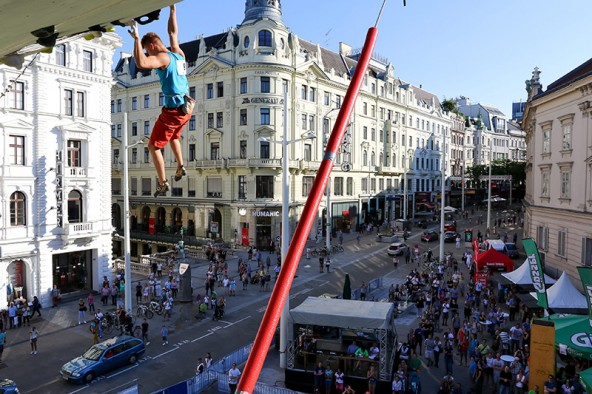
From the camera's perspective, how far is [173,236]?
5834 cm

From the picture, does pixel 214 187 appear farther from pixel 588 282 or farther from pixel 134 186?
pixel 588 282

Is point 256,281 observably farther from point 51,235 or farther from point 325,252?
point 51,235

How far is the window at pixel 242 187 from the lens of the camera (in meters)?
55.9

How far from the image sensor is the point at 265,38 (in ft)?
177

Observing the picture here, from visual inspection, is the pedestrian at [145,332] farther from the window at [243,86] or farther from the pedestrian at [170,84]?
the window at [243,86]

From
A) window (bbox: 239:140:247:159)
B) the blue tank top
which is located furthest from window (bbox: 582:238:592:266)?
window (bbox: 239:140:247:159)

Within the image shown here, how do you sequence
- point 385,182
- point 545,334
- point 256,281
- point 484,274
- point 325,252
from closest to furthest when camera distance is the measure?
1. point 545,334
2. point 484,274
3. point 256,281
4. point 325,252
5. point 385,182

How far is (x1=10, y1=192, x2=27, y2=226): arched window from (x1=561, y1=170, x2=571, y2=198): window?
37425 millimetres

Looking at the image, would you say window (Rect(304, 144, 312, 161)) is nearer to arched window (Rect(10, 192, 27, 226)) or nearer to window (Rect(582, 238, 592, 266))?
arched window (Rect(10, 192, 27, 226))

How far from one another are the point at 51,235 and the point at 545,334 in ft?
99.5

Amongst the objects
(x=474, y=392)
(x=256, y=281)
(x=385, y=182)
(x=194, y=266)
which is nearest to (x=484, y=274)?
(x=474, y=392)

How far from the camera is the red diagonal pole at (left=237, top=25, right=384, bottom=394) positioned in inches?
121

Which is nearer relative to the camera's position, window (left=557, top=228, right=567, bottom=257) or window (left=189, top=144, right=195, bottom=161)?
window (left=557, top=228, right=567, bottom=257)

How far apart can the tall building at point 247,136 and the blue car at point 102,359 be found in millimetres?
28269
